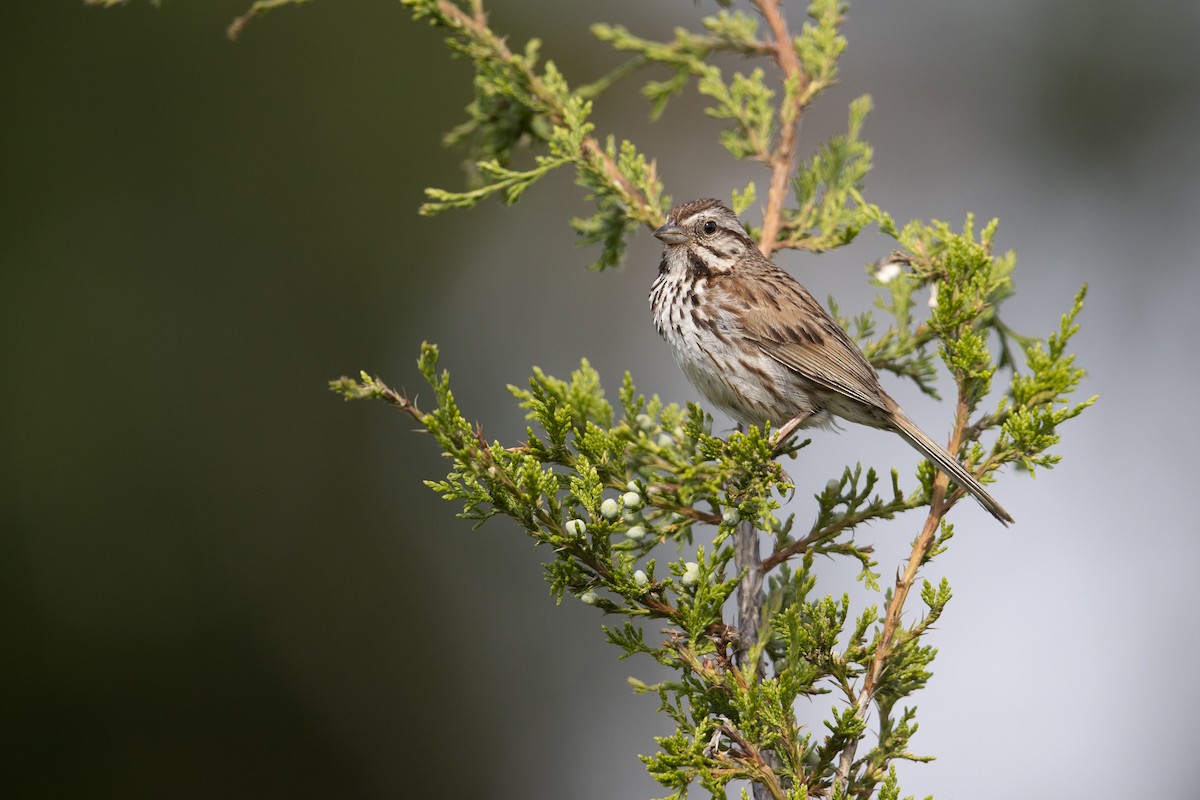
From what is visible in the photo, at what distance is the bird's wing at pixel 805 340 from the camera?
3.94 metres

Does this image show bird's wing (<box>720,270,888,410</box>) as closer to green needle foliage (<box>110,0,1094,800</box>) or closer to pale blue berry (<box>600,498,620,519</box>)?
green needle foliage (<box>110,0,1094,800</box>)

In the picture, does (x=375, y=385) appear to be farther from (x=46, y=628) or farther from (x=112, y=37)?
(x=112, y=37)

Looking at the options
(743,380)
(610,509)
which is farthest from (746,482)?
(743,380)

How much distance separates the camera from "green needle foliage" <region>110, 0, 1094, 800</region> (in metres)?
2.77

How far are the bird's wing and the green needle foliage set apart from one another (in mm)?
106

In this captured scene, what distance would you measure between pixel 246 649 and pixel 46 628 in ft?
3.11

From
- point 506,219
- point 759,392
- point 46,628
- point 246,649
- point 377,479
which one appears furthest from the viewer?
point 506,219

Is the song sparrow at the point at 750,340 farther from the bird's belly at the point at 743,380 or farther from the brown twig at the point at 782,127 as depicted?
the brown twig at the point at 782,127

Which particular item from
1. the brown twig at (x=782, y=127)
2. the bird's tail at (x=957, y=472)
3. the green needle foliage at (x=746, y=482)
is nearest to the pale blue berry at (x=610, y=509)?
the green needle foliage at (x=746, y=482)

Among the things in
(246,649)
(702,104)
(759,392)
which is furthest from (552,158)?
(702,104)

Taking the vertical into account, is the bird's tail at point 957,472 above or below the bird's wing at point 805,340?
below

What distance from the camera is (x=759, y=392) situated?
161 inches

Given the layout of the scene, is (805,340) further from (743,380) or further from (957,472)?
(957,472)

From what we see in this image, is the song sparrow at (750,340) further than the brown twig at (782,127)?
Yes
